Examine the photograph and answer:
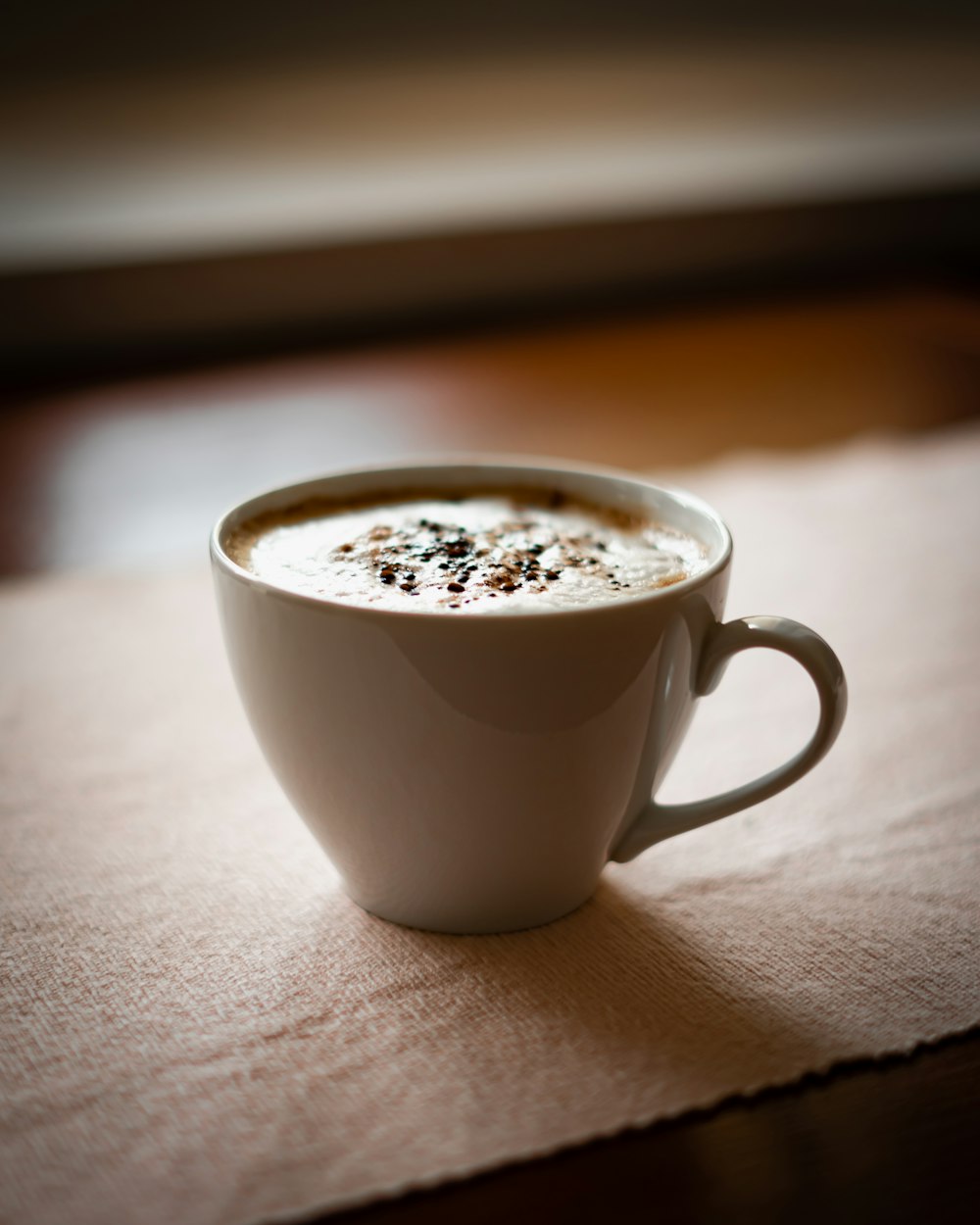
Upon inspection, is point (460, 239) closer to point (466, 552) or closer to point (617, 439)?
point (617, 439)

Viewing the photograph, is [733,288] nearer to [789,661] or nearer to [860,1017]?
[789,661]

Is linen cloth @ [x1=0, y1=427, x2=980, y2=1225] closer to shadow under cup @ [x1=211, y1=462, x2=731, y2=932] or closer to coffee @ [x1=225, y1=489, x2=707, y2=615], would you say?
shadow under cup @ [x1=211, y1=462, x2=731, y2=932]

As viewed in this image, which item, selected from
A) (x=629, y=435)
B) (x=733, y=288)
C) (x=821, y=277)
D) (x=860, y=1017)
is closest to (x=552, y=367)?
(x=629, y=435)

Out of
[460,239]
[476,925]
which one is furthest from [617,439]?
[476,925]

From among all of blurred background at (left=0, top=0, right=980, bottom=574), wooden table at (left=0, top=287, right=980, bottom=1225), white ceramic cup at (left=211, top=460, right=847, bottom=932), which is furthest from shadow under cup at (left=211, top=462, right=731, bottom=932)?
blurred background at (left=0, top=0, right=980, bottom=574)

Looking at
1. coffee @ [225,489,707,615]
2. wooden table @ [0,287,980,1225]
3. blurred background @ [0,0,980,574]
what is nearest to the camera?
wooden table @ [0,287,980,1225]

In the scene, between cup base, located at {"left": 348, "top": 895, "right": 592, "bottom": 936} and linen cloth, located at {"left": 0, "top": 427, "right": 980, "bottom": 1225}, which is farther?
cup base, located at {"left": 348, "top": 895, "right": 592, "bottom": 936}

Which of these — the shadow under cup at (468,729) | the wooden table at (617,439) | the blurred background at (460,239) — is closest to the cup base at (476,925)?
the shadow under cup at (468,729)
